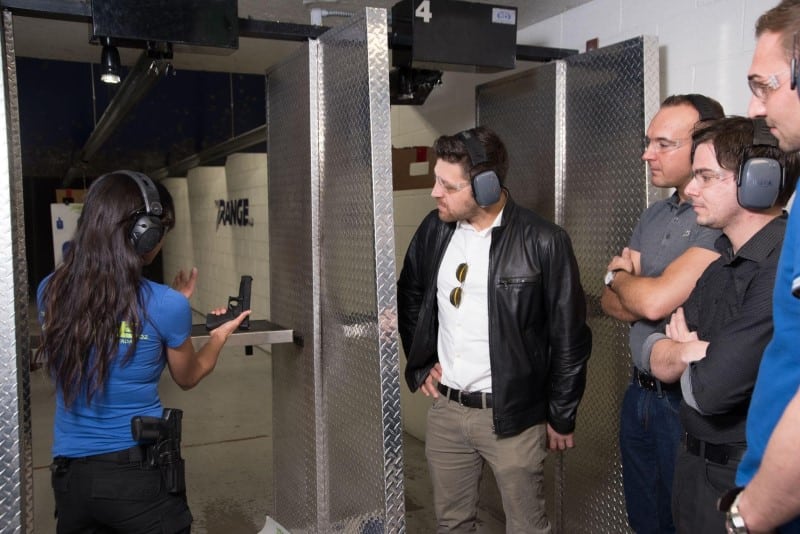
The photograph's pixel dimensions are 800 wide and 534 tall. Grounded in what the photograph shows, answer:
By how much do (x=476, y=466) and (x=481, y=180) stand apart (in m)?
0.99

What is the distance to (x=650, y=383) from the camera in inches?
79.4

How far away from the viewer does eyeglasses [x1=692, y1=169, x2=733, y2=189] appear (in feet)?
5.33

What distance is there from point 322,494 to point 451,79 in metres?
2.40

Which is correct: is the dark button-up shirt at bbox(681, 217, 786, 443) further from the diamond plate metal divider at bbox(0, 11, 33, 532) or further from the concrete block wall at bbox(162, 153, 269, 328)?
the concrete block wall at bbox(162, 153, 269, 328)

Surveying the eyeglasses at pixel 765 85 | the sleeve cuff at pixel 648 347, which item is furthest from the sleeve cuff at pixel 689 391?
the eyeglasses at pixel 765 85

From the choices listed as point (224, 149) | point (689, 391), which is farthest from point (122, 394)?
point (224, 149)

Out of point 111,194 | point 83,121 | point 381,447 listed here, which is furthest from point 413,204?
point 83,121

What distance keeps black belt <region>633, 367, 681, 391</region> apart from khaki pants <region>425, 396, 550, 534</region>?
0.37 m

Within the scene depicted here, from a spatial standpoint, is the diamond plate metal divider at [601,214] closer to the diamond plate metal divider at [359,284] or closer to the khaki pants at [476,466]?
the khaki pants at [476,466]

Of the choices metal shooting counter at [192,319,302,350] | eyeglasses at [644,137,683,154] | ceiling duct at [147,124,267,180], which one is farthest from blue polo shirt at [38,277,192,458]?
ceiling duct at [147,124,267,180]

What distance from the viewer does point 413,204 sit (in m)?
4.16

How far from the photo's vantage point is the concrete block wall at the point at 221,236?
6992 mm

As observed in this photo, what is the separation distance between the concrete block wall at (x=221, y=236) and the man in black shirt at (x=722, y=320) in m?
5.46

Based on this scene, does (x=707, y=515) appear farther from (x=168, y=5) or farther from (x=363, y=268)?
(x=168, y=5)
